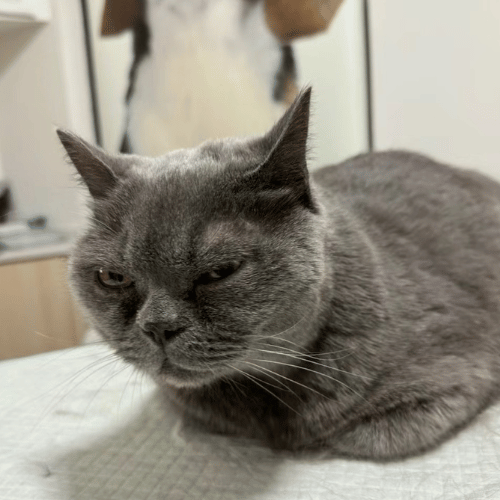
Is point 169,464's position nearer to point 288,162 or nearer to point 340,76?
point 288,162

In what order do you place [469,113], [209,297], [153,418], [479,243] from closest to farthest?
[209,297]
[153,418]
[479,243]
[469,113]

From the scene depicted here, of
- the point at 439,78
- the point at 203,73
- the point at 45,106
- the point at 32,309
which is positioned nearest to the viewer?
the point at 439,78

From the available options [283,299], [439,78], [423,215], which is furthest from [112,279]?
[439,78]

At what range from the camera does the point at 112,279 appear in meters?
0.71

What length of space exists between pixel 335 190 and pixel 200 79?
49.6 inches

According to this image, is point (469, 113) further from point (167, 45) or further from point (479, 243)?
point (167, 45)

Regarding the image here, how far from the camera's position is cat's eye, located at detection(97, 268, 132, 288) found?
69 centimetres

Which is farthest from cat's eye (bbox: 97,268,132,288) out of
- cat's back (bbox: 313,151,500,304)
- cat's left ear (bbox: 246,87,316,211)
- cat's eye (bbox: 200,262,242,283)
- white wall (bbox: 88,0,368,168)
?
white wall (bbox: 88,0,368,168)

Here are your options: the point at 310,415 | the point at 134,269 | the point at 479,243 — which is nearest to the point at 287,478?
the point at 310,415

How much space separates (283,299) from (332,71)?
159 centimetres

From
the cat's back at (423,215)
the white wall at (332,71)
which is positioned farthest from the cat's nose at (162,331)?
the white wall at (332,71)

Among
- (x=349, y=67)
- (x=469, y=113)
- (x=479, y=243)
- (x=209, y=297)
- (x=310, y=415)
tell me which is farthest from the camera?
(x=349, y=67)

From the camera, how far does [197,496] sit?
71 centimetres

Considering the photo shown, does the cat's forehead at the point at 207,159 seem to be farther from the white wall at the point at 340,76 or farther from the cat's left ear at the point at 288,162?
the white wall at the point at 340,76
